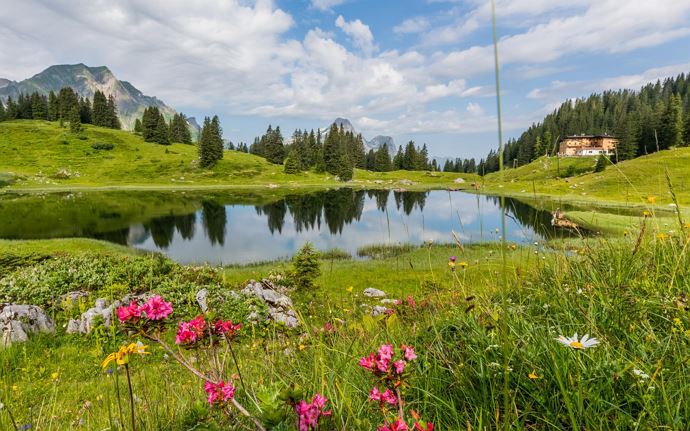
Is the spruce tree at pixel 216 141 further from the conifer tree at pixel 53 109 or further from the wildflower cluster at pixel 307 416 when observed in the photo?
the wildflower cluster at pixel 307 416

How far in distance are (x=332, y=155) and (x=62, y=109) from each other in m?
102

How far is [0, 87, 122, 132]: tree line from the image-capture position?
126 m

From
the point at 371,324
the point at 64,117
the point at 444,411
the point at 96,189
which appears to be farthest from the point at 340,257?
the point at 64,117

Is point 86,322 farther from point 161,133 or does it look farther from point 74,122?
point 74,122

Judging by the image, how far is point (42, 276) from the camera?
11922mm

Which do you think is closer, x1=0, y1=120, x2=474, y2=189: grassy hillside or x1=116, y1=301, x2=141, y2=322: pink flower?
x1=116, y1=301, x2=141, y2=322: pink flower

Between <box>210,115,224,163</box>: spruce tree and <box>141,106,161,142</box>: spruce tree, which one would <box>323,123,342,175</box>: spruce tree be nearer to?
<box>210,115,224,163</box>: spruce tree

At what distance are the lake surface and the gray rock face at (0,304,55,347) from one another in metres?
17.7

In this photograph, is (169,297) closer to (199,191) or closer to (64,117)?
(199,191)

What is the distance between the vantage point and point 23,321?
28.6ft

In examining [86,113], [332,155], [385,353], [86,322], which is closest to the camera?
[385,353]

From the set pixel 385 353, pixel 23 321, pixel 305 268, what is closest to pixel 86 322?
pixel 23 321

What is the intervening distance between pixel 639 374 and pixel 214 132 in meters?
124

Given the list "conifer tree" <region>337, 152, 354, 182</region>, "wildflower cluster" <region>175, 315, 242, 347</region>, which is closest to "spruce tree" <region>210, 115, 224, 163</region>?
"conifer tree" <region>337, 152, 354, 182</region>
